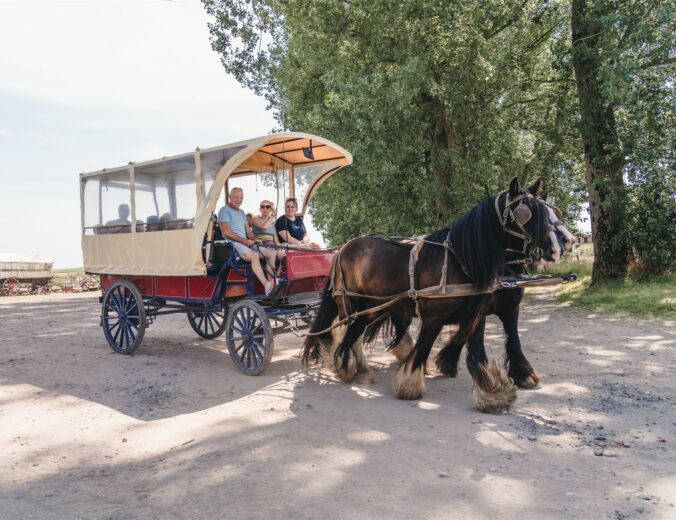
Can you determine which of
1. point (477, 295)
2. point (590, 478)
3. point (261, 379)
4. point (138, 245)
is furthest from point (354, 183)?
point (590, 478)

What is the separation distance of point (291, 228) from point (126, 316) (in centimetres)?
292

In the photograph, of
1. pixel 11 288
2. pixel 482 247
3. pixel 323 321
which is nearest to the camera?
pixel 482 247

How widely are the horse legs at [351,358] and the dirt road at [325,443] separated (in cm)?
21

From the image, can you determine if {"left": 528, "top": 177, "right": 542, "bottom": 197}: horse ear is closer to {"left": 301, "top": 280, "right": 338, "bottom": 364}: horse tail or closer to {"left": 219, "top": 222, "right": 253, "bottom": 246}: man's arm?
{"left": 301, "top": 280, "right": 338, "bottom": 364}: horse tail

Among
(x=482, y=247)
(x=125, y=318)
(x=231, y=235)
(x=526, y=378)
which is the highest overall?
(x=231, y=235)

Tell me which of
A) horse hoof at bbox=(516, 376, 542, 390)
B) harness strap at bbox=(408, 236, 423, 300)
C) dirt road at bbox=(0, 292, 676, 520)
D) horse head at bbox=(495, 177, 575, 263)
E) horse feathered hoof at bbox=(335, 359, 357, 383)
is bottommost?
dirt road at bbox=(0, 292, 676, 520)

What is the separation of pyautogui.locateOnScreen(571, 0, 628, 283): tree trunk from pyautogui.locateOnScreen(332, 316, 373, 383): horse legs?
861 centimetres

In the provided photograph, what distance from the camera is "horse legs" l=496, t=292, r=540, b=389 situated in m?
6.18

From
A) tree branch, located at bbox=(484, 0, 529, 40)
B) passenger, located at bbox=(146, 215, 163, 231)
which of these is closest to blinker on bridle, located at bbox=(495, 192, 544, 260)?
passenger, located at bbox=(146, 215, 163, 231)

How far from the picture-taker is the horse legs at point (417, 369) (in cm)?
571

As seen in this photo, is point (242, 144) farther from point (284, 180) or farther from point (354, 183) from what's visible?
point (354, 183)

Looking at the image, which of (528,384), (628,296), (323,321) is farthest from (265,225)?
(628,296)

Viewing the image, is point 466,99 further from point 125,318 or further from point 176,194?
point 125,318

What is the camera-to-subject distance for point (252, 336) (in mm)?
7039
